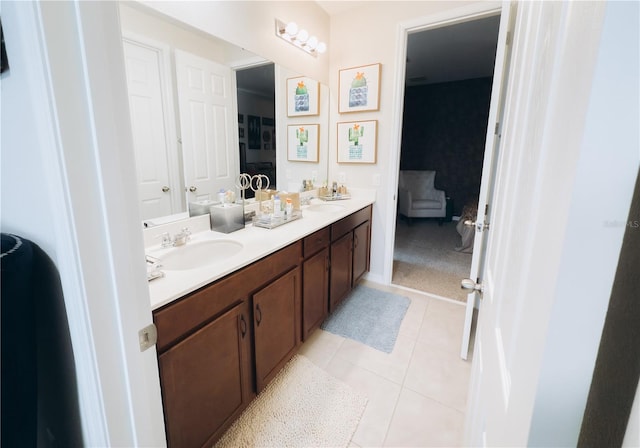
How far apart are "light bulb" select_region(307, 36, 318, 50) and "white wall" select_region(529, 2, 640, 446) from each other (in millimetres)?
2610

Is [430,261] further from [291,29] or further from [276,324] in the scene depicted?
[291,29]

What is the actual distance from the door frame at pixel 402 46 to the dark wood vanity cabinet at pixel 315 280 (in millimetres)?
1005

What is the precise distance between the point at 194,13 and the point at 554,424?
2.08 metres

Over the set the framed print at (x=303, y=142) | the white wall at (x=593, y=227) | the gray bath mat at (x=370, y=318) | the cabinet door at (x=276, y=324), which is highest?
the framed print at (x=303, y=142)

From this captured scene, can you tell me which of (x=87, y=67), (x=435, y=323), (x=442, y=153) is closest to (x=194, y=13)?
(x=87, y=67)

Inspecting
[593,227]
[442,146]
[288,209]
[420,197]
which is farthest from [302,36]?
[442,146]

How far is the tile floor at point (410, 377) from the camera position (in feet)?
4.70

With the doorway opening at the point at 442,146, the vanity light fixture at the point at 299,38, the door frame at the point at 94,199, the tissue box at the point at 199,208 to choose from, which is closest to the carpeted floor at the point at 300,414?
the door frame at the point at 94,199

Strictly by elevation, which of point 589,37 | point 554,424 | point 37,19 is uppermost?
point 37,19

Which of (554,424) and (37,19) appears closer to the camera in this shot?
(554,424)

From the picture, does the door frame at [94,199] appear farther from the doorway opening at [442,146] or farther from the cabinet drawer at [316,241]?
the doorway opening at [442,146]

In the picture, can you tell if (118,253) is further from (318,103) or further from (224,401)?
(318,103)

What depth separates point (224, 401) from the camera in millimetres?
1279

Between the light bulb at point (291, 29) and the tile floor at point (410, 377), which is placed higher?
the light bulb at point (291, 29)
